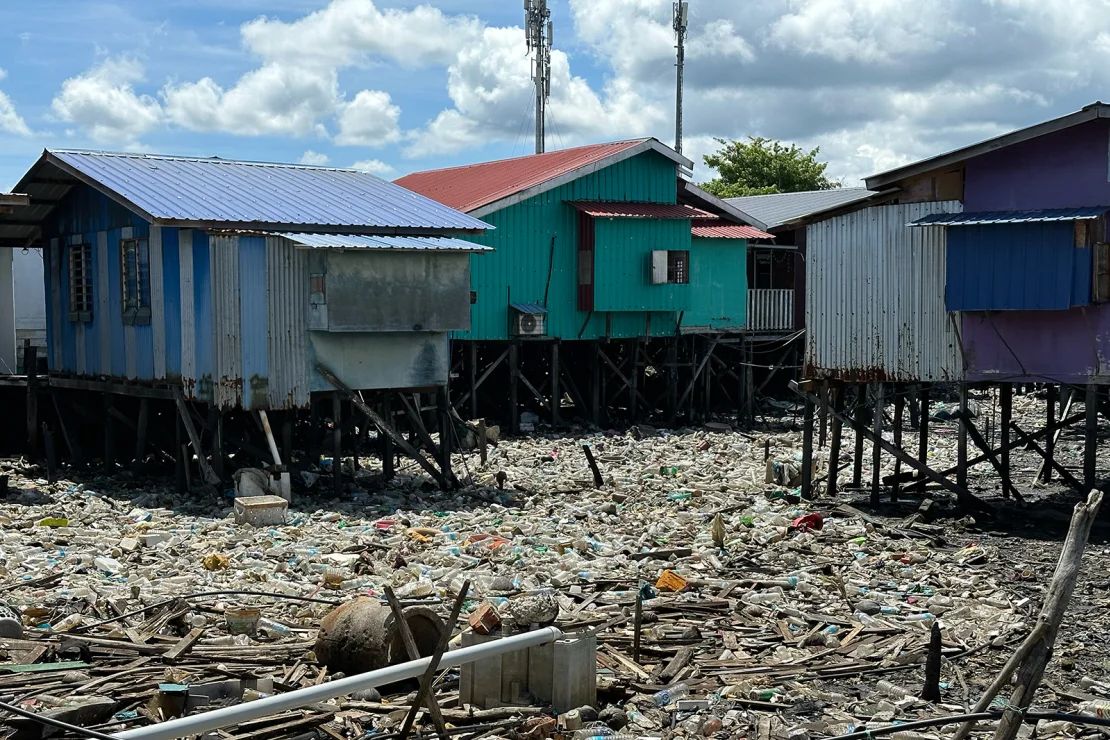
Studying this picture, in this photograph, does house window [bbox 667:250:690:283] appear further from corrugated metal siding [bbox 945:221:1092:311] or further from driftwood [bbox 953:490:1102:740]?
driftwood [bbox 953:490:1102:740]

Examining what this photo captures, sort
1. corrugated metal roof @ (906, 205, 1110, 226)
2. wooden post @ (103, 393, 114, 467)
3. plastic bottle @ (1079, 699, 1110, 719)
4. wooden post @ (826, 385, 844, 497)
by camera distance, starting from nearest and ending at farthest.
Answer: plastic bottle @ (1079, 699, 1110, 719), corrugated metal roof @ (906, 205, 1110, 226), wooden post @ (826, 385, 844, 497), wooden post @ (103, 393, 114, 467)

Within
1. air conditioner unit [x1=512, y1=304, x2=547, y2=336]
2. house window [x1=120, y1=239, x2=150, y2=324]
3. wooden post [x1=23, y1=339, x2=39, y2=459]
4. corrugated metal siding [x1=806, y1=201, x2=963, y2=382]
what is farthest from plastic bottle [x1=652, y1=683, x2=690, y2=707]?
air conditioner unit [x1=512, y1=304, x2=547, y2=336]

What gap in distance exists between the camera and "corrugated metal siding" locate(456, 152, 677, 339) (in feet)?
92.3

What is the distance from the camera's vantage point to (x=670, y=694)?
31.5 ft

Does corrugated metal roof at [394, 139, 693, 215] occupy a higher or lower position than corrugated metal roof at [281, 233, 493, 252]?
higher

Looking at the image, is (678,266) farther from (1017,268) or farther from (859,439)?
(1017,268)

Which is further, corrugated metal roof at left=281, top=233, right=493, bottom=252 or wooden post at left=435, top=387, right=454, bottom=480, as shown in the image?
wooden post at left=435, top=387, right=454, bottom=480

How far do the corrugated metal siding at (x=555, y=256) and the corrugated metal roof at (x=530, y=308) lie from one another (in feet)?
0.44

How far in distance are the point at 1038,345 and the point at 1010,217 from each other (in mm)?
1743

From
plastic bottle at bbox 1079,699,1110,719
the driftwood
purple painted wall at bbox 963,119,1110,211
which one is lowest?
plastic bottle at bbox 1079,699,1110,719

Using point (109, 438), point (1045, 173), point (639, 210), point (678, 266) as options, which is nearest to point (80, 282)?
point (109, 438)

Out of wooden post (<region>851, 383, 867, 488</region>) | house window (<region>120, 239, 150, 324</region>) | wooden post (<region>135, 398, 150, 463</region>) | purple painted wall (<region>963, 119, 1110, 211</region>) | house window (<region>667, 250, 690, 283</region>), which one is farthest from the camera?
house window (<region>667, 250, 690, 283</region>)

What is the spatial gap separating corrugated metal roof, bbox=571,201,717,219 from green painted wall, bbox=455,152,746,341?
203 millimetres

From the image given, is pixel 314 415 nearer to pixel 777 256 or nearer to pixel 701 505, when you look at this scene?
pixel 701 505
